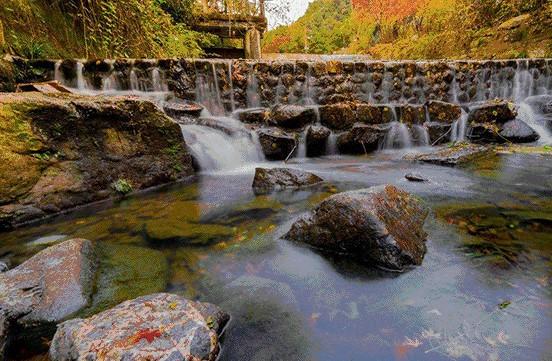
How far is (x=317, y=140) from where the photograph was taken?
7070 mm

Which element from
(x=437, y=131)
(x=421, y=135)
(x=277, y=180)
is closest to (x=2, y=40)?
(x=277, y=180)

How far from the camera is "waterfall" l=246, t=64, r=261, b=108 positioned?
823 centimetres

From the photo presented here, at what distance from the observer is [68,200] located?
387 centimetres

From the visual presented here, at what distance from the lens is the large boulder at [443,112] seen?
8125 millimetres

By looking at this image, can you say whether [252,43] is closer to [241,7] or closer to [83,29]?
[241,7]

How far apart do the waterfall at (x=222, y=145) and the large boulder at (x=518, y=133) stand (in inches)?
233

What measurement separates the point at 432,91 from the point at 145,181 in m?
8.41

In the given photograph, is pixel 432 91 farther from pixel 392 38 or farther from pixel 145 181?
pixel 392 38

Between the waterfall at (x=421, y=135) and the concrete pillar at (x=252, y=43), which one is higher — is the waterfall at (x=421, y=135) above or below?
below

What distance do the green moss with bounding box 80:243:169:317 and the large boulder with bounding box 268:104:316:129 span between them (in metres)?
4.78

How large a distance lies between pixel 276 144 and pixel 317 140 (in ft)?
3.22

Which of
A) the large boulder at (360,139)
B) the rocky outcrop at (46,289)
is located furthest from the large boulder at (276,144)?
the rocky outcrop at (46,289)

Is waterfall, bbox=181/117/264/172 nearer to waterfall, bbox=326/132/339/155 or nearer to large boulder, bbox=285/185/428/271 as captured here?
waterfall, bbox=326/132/339/155

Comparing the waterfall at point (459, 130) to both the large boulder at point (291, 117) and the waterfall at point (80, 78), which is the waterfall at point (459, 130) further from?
the waterfall at point (80, 78)
